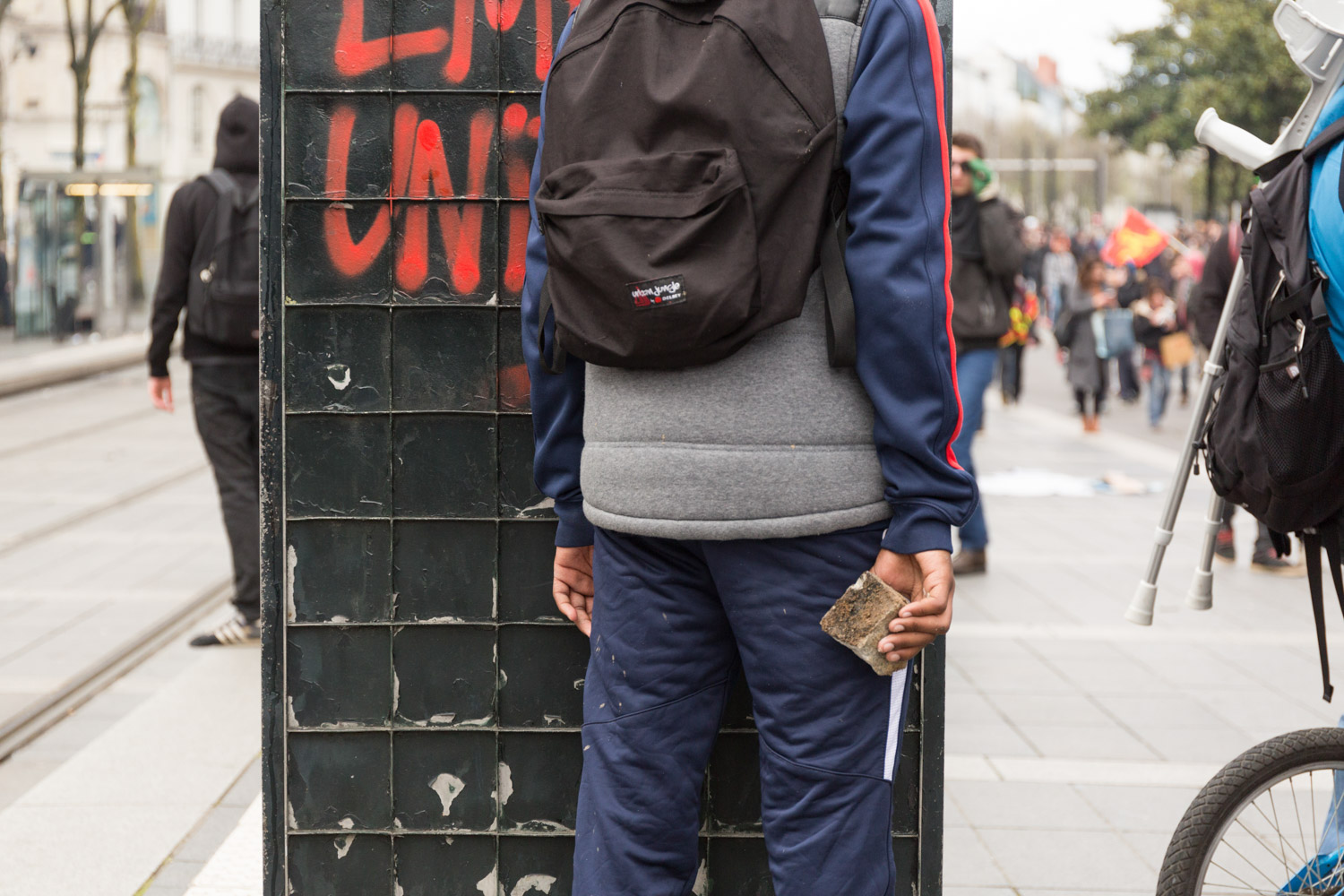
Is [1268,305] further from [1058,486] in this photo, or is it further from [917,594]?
[1058,486]

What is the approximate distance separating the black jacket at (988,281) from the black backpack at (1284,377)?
431cm

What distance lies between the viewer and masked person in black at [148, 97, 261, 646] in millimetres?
5254

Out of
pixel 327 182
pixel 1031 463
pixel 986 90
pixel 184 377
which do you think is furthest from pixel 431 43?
pixel 986 90

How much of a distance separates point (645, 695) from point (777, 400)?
0.48 metres

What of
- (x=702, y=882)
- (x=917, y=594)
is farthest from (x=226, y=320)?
(x=917, y=594)

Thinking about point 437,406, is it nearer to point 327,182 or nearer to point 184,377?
point 327,182

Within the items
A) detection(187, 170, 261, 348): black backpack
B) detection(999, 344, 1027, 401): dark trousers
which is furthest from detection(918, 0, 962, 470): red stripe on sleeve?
detection(999, 344, 1027, 401): dark trousers

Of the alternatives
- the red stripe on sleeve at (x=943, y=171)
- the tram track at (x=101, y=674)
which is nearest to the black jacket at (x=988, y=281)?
the tram track at (x=101, y=674)

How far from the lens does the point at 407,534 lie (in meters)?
2.57

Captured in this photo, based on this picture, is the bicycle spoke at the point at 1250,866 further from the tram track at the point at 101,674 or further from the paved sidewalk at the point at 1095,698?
the tram track at the point at 101,674

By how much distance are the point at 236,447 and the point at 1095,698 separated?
128 inches

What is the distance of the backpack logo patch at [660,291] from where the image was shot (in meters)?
1.85

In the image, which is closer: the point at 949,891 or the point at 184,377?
the point at 949,891

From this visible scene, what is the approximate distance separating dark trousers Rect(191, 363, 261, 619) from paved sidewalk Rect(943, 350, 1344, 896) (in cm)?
264
